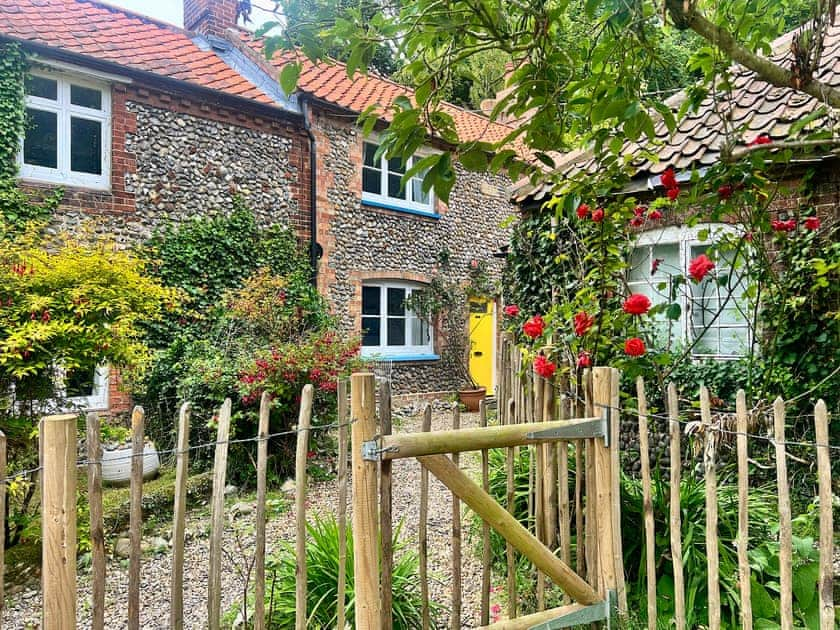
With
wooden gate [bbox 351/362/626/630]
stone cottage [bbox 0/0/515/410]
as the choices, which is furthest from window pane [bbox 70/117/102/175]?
wooden gate [bbox 351/362/626/630]

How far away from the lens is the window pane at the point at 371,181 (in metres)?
10.7

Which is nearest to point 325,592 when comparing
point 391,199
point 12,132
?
point 12,132

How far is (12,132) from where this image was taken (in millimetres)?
6680

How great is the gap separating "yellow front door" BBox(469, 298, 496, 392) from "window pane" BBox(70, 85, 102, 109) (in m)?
7.83

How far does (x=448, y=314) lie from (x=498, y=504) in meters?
9.80

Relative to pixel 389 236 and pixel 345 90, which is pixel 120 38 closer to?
pixel 345 90

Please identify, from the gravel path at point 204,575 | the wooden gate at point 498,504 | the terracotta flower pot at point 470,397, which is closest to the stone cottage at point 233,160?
the terracotta flower pot at point 470,397

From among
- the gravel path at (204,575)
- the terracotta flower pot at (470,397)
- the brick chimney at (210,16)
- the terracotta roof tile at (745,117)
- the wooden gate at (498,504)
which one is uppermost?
the brick chimney at (210,16)

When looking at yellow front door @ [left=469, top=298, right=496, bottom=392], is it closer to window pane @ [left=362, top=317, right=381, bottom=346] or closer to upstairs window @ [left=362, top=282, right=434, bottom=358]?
upstairs window @ [left=362, top=282, right=434, bottom=358]

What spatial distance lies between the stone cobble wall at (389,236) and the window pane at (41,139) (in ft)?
13.1

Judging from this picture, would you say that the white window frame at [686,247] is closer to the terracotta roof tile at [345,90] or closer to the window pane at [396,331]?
the terracotta roof tile at [345,90]

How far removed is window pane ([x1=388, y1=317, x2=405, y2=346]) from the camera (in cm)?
1124

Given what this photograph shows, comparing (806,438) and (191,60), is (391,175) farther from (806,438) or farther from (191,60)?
(806,438)

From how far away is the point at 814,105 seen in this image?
4543mm
